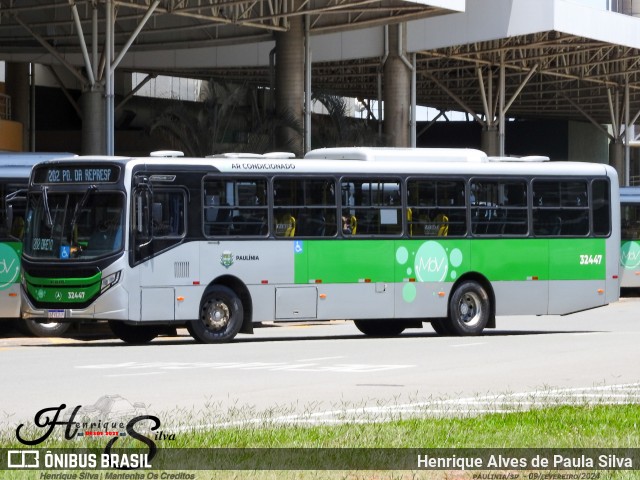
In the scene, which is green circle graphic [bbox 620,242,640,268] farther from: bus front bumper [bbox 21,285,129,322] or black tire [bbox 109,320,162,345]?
bus front bumper [bbox 21,285,129,322]

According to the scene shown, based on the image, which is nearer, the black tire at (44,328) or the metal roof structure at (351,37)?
the black tire at (44,328)

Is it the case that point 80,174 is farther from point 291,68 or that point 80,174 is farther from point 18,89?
point 18,89

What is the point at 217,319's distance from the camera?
76.6 ft

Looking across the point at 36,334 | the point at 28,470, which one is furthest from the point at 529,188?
the point at 28,470

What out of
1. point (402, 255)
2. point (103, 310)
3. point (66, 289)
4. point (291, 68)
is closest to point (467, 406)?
point (103, 310)

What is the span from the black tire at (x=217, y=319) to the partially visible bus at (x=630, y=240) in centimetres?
2258

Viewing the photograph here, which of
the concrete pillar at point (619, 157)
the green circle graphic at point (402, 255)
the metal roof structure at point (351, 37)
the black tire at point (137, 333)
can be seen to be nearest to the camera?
the black tire at point (137, 333)

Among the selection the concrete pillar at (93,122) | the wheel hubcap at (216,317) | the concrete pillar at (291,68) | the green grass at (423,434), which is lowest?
the green grass at (423,434)

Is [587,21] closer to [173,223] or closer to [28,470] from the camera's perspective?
[173,223]

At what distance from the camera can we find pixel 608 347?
2234 cm

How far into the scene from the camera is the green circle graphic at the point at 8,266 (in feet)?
83.9

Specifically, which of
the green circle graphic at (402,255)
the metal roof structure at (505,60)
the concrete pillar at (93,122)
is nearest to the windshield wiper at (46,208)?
the green circle graphic at (402,255)

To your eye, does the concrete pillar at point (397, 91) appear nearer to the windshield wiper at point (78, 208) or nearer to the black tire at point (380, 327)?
the black tire at point (380, 327)

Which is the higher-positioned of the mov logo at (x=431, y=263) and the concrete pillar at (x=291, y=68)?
the concrete pillar at (x=291, y=68)
